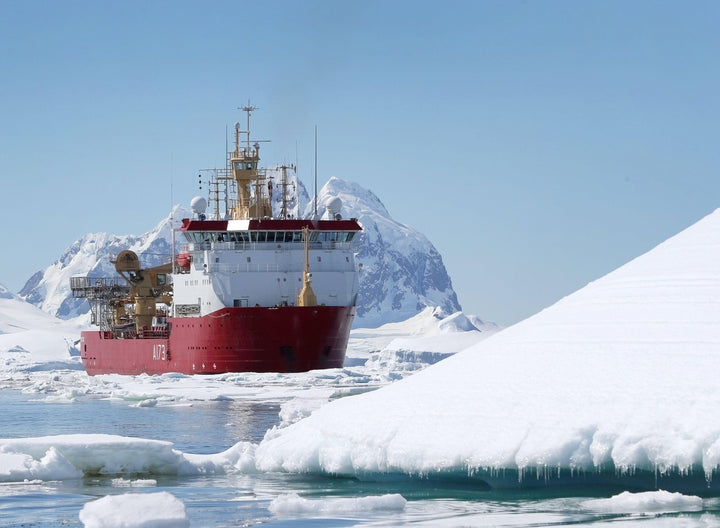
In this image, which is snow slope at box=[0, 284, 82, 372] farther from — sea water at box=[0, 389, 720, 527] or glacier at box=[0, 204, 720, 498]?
glacier at box=[0, 204, 720, 498]

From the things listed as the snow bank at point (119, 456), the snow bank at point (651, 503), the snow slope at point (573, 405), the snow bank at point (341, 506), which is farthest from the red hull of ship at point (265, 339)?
the snow bank at point (651, 503)

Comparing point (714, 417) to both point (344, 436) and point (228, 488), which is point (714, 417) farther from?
point (228, 488)

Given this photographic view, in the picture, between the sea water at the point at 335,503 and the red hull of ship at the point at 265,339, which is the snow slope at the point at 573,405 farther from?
the red hull of ship at the point at 265,339

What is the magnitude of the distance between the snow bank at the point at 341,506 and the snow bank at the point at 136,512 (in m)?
1.21


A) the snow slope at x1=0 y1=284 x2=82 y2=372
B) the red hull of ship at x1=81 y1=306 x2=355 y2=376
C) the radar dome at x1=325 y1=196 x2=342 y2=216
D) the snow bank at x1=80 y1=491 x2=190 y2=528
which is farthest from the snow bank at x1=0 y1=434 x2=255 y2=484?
the snow slope at x1=0 y1=284 x2=82 y2=372

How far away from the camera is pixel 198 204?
51.0 m

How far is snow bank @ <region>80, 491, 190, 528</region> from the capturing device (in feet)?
35.6

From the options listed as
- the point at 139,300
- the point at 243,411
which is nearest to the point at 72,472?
the point at 243,411

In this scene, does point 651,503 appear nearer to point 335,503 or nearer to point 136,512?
point 335,503

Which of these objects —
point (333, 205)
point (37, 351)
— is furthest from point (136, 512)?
point (37, 351)

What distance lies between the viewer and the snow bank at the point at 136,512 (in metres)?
10.8

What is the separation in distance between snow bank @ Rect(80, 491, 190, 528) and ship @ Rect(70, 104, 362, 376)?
101ft

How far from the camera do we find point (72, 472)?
48.7ft

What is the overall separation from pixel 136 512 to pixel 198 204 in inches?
1594
